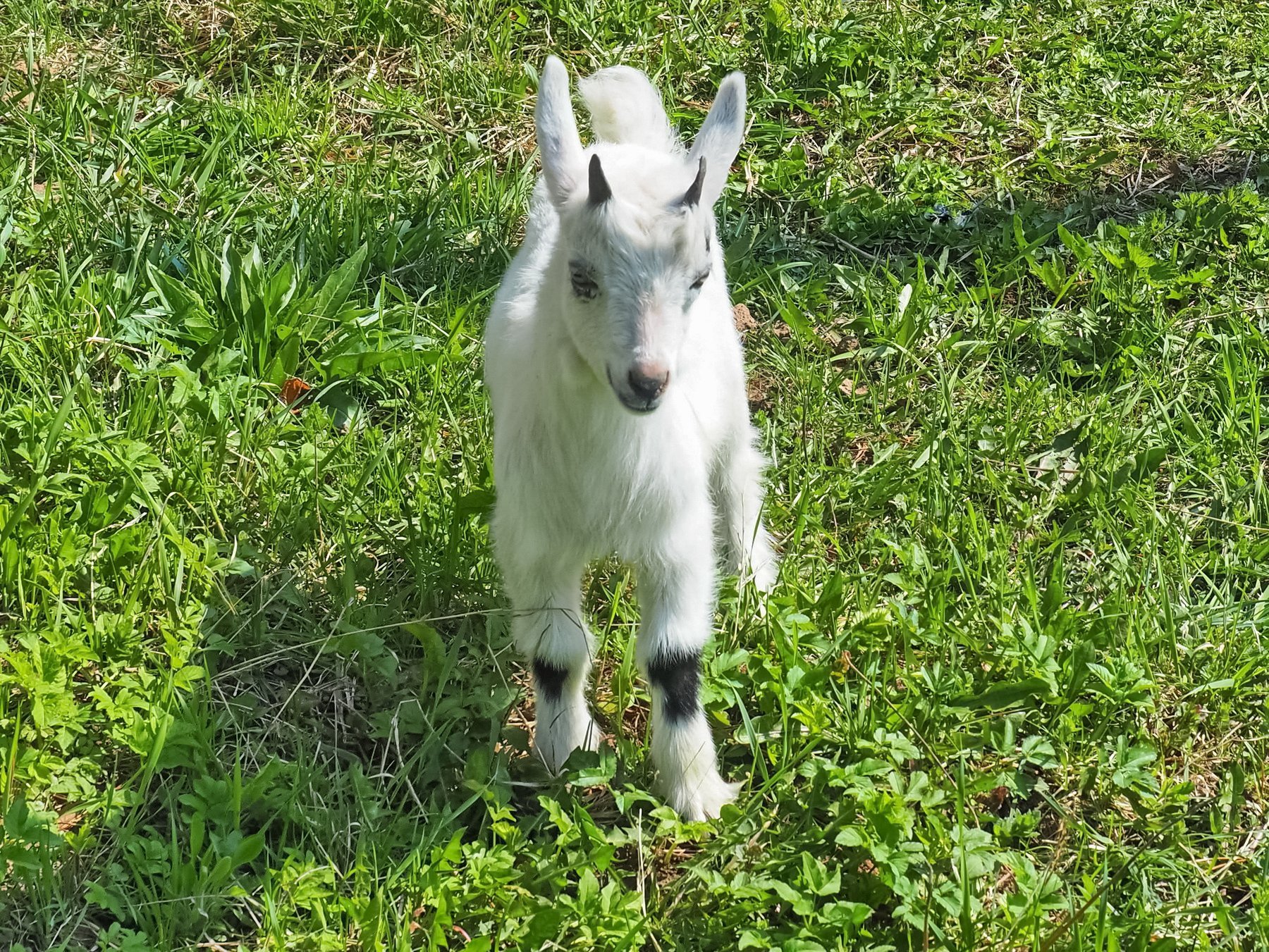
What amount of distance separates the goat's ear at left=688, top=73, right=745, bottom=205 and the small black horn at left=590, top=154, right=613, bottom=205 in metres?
0.40

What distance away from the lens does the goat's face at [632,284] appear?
2.48m

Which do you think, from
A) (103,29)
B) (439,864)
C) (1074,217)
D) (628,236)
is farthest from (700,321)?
(103,29)

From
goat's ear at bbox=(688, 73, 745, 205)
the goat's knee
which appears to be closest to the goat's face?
goat's ear at bbox=(688, 73, 745, 205)

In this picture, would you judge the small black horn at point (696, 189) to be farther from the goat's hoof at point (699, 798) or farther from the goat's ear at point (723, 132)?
the goat's hoof at point (699, 798)

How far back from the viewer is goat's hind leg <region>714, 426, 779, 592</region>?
12.3 feet

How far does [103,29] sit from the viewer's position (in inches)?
220

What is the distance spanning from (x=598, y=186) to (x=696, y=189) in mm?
202

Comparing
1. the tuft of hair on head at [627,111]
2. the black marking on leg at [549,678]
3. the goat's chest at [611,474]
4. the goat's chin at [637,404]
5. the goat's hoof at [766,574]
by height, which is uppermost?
the tuft of hair on head at [627,111]

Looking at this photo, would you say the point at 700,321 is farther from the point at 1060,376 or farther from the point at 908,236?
the point at 908,236

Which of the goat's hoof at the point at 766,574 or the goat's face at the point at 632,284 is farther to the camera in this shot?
the goat's hoof at the point at 766,574

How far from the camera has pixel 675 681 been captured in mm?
3002

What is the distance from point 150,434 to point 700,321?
1.70m

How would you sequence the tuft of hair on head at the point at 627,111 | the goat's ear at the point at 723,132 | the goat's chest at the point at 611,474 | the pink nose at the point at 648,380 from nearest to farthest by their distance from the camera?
1. the pink nose at the point at 648,380
2. the goat's chest at the point at 611,474
3. the goat's ear at the point at 723,132
4. the tuft of hair on head at the point at 627,111

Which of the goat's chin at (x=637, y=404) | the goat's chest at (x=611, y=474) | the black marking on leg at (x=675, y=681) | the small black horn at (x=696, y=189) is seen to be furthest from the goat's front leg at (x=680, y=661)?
the small black horn at (x=696, y=189)
